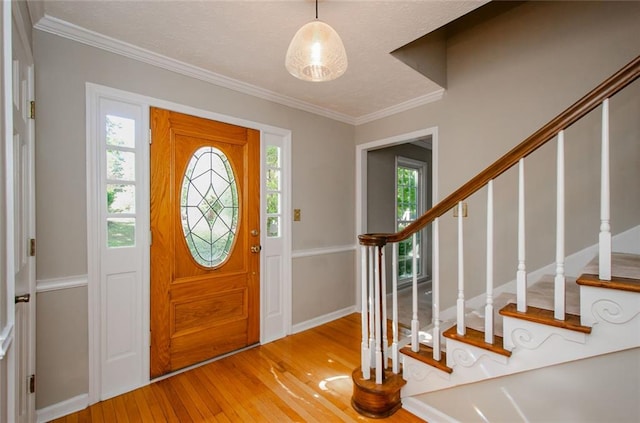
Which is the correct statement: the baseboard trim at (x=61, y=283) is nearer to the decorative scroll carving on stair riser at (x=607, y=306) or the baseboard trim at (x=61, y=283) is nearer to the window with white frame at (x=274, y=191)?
the window with white frame at (x=274, y=191)

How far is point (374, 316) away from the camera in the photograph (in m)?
1.85

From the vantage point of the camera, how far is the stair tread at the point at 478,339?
4.67 ft

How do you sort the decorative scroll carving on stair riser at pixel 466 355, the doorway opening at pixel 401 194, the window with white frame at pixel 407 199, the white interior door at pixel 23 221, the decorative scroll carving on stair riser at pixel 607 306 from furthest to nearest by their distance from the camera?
the window with white frame at pixel 407 199 < the doorway opening at pixel 401 194 < the decorative scroll carving on stair riser at pixel 466 355 < the white interior door at pixel 23 221 < the decorative scroll carving on stair riser at pixel 607 306

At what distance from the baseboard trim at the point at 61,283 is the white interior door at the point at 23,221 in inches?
3.0

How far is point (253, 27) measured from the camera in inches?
72.3

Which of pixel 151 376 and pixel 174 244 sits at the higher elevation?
pixel 174 244

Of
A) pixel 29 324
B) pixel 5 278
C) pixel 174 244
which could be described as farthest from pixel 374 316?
pixel 29 324

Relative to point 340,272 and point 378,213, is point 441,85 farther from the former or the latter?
point 340,272

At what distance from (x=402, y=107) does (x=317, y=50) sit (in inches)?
78.8

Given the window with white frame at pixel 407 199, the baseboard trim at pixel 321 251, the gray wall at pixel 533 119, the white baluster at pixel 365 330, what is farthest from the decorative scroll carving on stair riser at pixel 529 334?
the window with white frame at pixel 407 199

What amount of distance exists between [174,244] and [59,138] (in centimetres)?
99

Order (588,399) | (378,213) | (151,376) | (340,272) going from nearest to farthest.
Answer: (588,399), (151,376), (340,272), (378,213)

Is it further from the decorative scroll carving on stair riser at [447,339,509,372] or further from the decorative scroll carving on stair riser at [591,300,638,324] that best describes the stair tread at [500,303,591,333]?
the decorative scroll carving on stair riser at [447,339,509,372]

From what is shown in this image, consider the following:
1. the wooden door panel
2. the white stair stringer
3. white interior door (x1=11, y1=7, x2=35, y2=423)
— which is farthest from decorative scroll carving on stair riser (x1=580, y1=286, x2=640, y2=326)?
white interior door (x1=11, y1=7, x2=35, y2=423)
